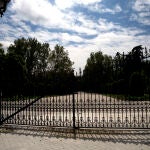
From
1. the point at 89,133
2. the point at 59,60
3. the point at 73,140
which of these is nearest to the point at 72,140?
the point at 73,140

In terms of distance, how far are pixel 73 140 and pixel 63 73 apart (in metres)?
19.1

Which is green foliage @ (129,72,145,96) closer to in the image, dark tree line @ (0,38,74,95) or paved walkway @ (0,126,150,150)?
dark tree line @ (0,38,74,95)

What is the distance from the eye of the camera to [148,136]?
10555mm

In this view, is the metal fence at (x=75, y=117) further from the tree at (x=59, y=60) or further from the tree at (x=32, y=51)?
the tree at (x=32, y=51)

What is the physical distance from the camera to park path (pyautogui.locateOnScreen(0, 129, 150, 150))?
8.94m

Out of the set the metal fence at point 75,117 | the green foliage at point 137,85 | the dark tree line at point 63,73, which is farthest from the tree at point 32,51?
the metal fence at point 75,117

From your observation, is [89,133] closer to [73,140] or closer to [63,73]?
Result: [73,140]

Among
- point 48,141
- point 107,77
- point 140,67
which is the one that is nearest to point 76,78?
point 48,141

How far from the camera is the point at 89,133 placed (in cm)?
1118

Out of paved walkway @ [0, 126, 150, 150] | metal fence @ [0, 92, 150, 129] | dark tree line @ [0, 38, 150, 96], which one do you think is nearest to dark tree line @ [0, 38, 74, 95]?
dark tree line @ [0, 38, 150, 96]

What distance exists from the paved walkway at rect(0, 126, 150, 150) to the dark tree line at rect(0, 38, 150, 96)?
8.01ft

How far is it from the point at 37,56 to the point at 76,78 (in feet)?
189

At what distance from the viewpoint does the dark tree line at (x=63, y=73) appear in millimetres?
13609

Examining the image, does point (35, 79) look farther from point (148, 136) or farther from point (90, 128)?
point (148, 136)
